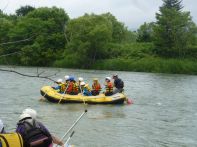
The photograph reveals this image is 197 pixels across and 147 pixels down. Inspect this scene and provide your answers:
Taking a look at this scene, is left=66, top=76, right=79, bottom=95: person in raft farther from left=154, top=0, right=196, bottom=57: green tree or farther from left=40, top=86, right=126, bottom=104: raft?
left=154, top=0, right=196, bottom=57: green tree

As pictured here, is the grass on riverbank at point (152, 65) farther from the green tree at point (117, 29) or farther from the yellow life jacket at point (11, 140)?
the yellow life jacket at point (11, 140)

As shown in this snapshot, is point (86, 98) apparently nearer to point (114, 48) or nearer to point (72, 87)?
point (72, 87)

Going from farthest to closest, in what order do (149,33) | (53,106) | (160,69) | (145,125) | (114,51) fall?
(149,33) → (114,51) → (160,69) → (53,106) → (145,125)

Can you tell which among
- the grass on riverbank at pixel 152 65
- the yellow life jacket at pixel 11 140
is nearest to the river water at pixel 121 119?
the yellow life jacket at pixel 11 140

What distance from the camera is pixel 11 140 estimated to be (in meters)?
5.45

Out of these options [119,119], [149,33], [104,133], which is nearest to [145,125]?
[119,119]

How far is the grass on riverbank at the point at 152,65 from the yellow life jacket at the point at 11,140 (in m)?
45.2

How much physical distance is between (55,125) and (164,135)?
3472 millimetres

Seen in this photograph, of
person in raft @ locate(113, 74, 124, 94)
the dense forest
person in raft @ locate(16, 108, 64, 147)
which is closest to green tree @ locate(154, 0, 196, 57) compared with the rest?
the dense forest

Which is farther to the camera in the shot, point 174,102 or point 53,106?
point 174,102

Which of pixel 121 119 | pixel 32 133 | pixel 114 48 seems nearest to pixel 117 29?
pixel 114 48

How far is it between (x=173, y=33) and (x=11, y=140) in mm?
50837

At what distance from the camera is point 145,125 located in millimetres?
15352

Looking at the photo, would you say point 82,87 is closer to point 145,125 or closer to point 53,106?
point 53,106
